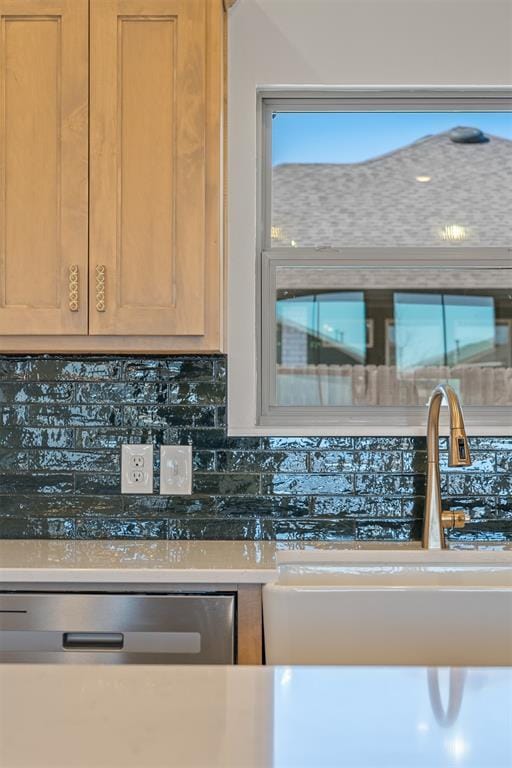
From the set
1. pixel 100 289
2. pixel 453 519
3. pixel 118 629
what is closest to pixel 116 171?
pixel 100 289

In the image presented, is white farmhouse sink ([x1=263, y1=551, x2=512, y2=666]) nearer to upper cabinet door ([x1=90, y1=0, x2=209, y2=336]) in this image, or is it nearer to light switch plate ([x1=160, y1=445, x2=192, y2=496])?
light switch plate ([x1=160, y1=445, x2=192, y2=496])

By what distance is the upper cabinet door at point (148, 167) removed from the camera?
1.74 metres

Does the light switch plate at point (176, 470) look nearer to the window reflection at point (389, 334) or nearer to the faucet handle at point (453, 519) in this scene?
the window reflection at point (389, 334)

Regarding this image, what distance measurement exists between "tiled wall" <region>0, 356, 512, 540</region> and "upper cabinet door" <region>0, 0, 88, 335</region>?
326mm

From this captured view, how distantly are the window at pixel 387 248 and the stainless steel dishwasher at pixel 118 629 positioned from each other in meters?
0.80

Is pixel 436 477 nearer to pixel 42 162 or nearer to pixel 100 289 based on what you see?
pixel 100 289

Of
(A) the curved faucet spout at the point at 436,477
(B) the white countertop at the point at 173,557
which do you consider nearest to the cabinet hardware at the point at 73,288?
(B) the white countertop at the point at 173,557

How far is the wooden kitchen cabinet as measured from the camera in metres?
1.74

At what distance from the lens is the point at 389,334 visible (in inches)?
85.8

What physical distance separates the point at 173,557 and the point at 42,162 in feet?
3.41

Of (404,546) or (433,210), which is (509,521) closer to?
(404,546)

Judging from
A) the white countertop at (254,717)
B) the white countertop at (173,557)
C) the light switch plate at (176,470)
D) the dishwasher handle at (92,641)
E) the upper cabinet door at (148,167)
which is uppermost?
the upper cabinet door at (148,167)

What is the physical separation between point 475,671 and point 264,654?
95cm

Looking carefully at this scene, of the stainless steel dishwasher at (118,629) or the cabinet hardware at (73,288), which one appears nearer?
the stainless steel dishwasher at (118,629)
